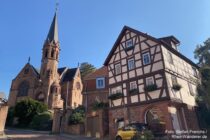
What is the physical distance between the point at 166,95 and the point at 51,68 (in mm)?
34362

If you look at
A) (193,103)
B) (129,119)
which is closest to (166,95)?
(129,119)

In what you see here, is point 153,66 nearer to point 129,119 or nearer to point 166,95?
point 166,95

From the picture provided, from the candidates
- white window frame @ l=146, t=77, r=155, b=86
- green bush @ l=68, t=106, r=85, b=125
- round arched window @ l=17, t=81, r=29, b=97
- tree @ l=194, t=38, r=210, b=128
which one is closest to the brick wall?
green bush @ l=68, t=106, r=85, b=125

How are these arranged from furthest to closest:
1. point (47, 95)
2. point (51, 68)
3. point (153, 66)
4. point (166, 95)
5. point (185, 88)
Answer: point (51, 68) → point (47, 95) → point (185, 88) → point (153, 66) → point (166, 95)

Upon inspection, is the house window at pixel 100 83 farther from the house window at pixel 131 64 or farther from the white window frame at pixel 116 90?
the house window at pixel 131 64

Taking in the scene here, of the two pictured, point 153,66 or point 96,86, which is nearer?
point 153,66

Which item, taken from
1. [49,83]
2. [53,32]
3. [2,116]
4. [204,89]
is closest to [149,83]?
[204,89]

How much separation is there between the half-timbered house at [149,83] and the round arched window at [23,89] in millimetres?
29620

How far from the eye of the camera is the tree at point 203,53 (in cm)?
3125

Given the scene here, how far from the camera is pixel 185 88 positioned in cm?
2322

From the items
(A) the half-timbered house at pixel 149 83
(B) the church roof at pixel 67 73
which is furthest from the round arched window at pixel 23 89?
(A) the half-timbered house at pixel 149 83

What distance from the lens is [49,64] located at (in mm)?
48094

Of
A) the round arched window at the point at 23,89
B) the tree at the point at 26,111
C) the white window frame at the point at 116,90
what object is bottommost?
the tree at the point at 26,111

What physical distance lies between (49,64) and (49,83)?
5.18 metres
